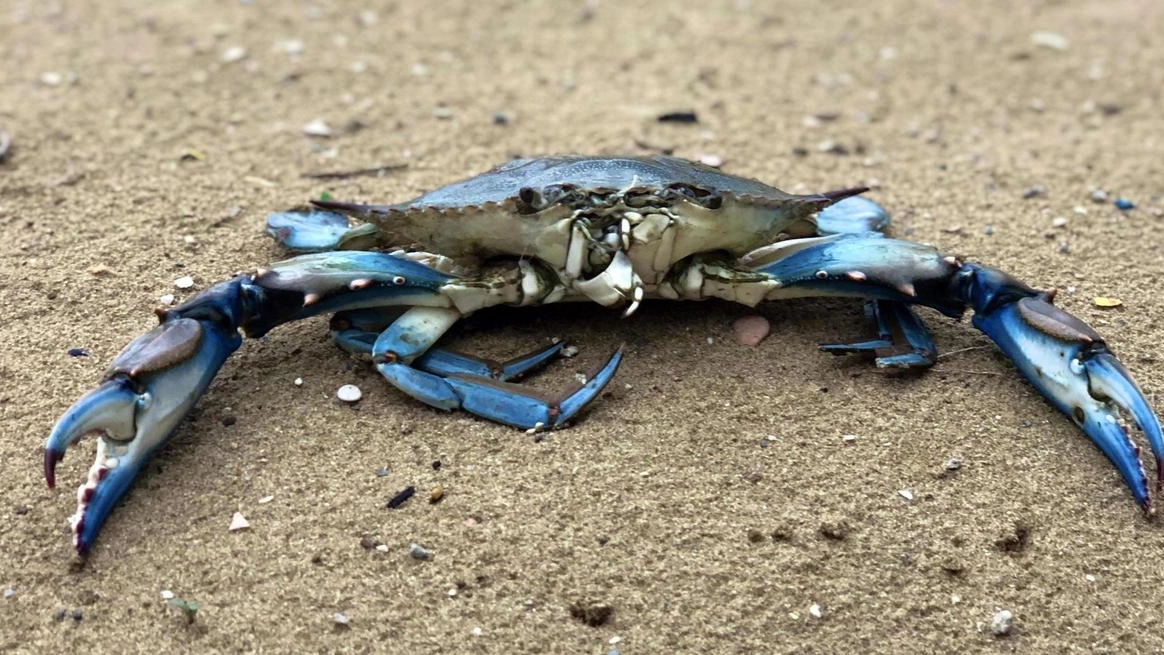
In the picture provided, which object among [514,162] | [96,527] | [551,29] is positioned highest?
[514,162]

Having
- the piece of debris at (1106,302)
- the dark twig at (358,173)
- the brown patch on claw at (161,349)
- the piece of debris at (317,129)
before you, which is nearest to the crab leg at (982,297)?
the piece of debris at (1106,302)

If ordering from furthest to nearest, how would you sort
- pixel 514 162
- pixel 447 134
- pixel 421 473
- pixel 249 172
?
1. pixel 447 134
2. pixel 249 172
3. pixel 514 162
4. pixel 421 473

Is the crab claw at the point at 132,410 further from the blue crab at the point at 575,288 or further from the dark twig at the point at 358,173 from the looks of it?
the dark twig at the point at 358,173

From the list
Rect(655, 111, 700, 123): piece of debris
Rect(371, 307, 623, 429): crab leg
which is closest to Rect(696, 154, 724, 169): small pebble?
Rect(655, 111, 700, 123): piece of debris

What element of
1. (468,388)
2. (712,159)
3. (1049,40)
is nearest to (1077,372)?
(468,388)

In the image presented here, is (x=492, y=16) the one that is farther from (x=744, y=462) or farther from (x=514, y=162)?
(x=744, y=462)

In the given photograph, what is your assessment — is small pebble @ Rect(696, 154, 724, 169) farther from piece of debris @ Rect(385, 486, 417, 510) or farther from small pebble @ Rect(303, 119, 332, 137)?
piece of debris @ Rect(385, 486, 417, 510)

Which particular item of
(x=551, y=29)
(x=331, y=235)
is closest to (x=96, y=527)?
(x=331, y=235)
